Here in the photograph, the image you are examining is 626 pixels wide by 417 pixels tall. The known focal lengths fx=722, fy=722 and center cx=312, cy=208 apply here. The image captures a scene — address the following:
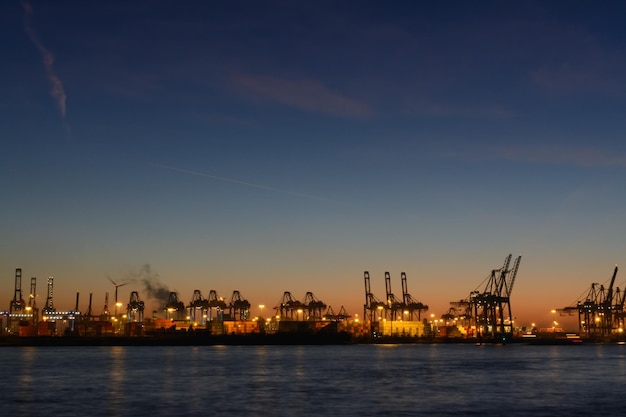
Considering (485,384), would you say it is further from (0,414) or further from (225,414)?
(0,414)

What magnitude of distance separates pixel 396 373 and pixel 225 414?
4250cm

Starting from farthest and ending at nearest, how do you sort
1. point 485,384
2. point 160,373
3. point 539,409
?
point 160,373
point 485,384
point 539,409

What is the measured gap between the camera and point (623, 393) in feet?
212

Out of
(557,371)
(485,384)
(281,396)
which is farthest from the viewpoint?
(557,371)

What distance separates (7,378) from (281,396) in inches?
Result: 1462

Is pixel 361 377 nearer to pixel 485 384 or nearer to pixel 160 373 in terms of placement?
pixel 485 384

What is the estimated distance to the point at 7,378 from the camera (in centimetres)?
8044

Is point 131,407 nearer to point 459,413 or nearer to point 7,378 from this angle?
point 459,413

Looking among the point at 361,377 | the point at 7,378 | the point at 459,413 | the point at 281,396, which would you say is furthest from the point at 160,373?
the point at 459,413

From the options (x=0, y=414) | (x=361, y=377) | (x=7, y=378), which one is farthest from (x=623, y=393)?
(x=7, y=378)

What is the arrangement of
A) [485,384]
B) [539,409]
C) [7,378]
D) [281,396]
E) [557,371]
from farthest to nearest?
[557,371] < [7,378] < [485,384] < [281,396] < [539,409]

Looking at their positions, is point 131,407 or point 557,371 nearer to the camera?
point 131,407

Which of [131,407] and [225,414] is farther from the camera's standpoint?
[131,407]

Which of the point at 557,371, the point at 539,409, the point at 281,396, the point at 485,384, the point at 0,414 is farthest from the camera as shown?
the point at 557,371
